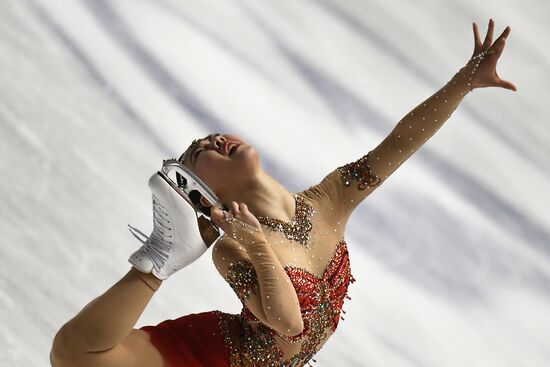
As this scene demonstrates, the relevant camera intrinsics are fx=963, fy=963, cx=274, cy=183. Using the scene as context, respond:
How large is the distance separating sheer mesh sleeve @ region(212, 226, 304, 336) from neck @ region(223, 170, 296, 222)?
0.54 ft

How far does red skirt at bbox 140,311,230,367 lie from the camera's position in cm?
271

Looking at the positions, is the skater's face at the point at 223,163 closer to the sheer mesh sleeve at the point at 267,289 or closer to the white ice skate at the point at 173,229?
the white ice skate at the point at 173,229

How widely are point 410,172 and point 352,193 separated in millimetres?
1733

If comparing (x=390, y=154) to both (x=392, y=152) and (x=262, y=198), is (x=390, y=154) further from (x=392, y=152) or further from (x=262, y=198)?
(x=262, y=198)

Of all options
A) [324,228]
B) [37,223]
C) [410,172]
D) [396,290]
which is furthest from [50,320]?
[410,172]

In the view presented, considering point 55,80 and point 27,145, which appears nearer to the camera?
point 27,145

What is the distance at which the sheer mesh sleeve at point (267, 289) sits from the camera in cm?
239

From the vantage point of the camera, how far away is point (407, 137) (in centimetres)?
288

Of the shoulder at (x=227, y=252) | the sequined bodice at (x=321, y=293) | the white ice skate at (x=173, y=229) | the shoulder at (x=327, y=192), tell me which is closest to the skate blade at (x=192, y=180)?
the white ice skate at (x=173, y=229)

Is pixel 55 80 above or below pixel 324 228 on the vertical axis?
above

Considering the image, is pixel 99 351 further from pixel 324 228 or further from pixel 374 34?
pixel 374 34

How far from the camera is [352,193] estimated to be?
2.87m

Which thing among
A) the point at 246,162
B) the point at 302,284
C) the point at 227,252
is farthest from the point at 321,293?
the point at 246,162

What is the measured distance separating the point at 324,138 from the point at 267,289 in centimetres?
230
